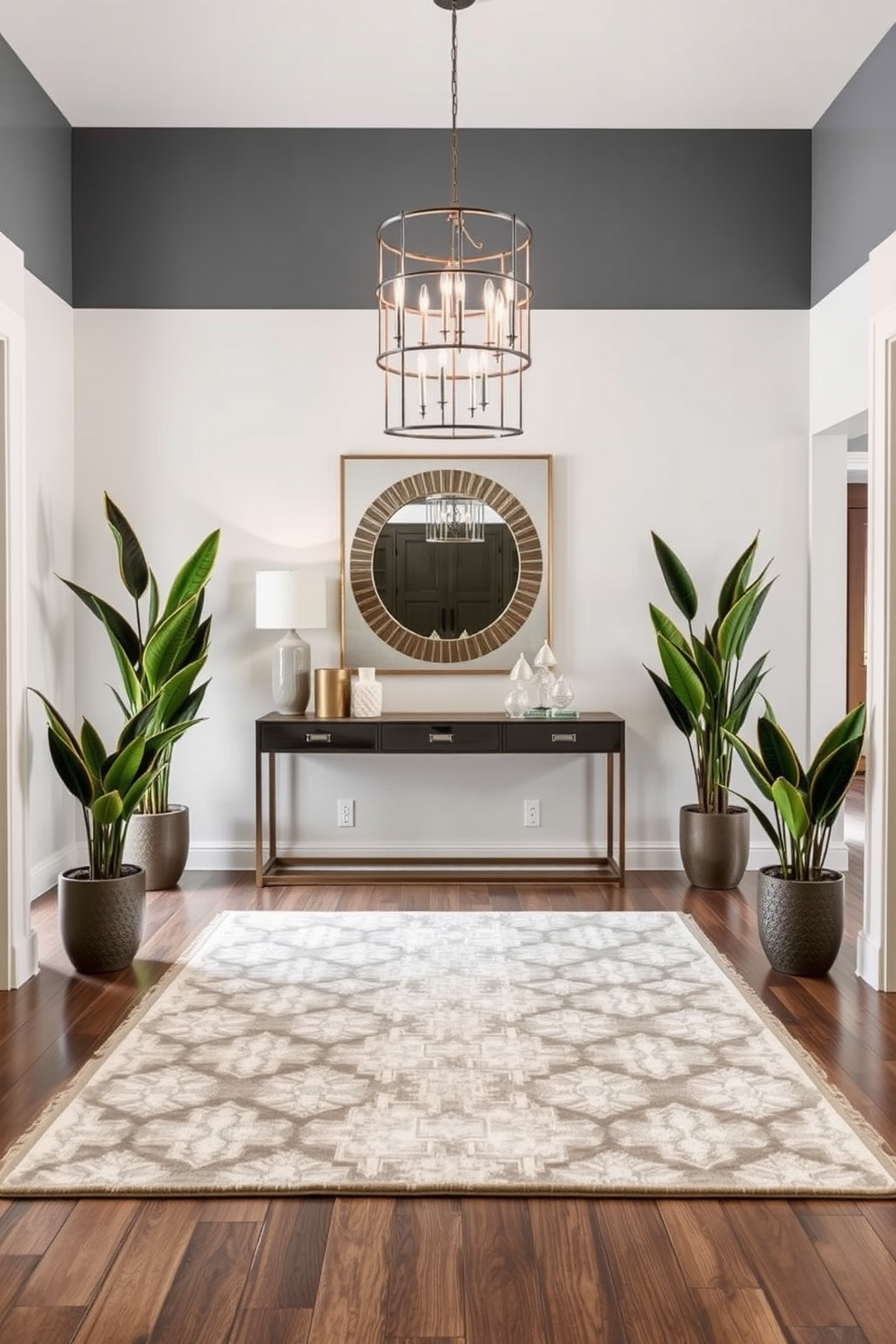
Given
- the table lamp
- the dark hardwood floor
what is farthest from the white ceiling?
the dark hardwood floor

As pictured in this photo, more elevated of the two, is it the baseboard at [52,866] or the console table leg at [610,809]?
the console table leg at [610,809]

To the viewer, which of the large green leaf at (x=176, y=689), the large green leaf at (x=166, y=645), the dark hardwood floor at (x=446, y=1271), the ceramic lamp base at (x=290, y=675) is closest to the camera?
the dark hardwood floor at (x=446, y=1271)

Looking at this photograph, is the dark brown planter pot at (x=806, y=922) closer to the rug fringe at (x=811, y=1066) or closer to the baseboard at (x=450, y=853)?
the rug fringe at (x=811, y=1066)

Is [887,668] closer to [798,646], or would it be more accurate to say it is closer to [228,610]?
[798,646]

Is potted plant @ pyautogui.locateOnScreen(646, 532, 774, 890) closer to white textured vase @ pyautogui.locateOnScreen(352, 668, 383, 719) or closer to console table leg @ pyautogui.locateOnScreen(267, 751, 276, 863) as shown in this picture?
white textured vase @ pyautogui.locateOnScreen(352, 668, 383, 719)

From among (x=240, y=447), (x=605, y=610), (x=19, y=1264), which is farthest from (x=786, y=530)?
(x=19, y=1264)

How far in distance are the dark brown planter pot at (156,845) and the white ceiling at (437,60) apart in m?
3.10

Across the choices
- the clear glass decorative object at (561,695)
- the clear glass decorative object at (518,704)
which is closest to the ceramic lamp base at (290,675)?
the clear glass decorative object at (518,704)

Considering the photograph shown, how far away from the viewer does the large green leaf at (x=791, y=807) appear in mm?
3559

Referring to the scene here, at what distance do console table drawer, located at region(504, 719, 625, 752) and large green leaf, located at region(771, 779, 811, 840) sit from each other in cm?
131

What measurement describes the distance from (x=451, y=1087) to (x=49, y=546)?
3.23 metres

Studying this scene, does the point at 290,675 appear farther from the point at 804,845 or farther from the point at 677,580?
the point at 804,845

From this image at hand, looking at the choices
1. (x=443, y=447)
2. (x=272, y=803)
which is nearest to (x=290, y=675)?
→ (x=272, y=803)

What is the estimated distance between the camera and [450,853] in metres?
5.36
